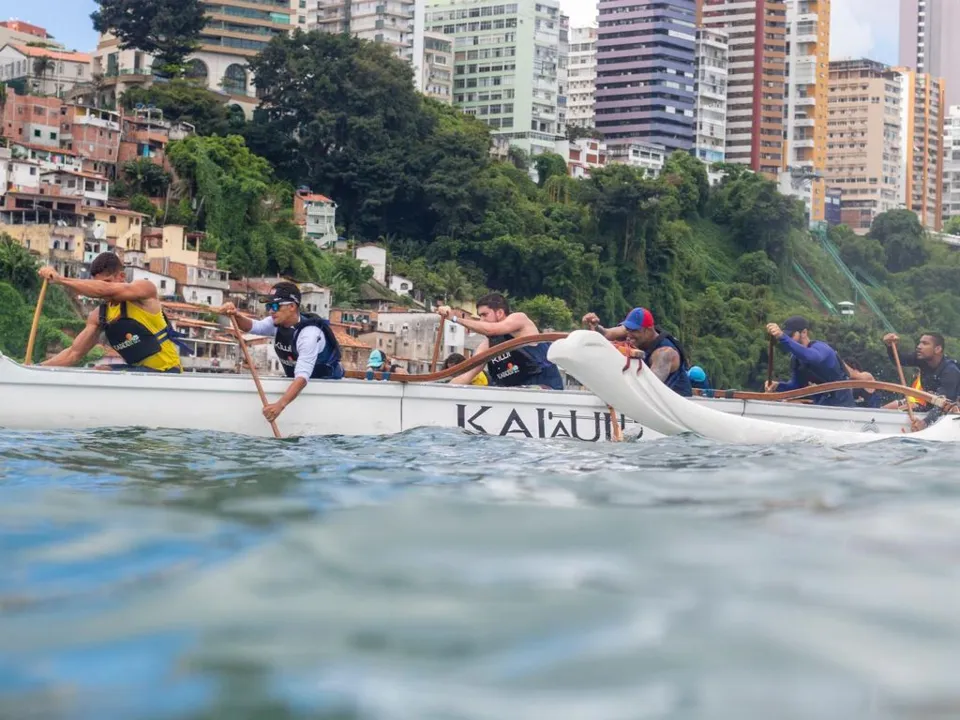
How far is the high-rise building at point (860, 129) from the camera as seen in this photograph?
437ft

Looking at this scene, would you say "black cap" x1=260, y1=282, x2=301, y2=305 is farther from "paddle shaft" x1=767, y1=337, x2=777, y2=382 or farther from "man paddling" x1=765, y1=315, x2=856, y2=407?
"paddle shaft" x1=767, y1=337, x2=777, y2=382

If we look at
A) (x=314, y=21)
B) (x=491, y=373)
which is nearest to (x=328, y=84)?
(x=314, y=21)

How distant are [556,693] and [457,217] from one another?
65911 mm

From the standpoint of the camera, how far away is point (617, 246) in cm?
7425

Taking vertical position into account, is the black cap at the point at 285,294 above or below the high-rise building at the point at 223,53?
below

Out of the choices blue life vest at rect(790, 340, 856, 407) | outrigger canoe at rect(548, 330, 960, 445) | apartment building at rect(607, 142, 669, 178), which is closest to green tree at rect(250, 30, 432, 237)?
apartment building at rect(607, 142, 669, 178)

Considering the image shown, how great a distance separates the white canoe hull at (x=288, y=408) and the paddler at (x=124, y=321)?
0.29 metres

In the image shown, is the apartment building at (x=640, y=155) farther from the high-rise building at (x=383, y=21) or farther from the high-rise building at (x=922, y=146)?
the high-rise building at (x=922, y=146)

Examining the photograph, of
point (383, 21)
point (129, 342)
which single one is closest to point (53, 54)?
point (383, 21)

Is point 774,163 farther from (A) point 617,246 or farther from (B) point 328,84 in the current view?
(B) point 328,84

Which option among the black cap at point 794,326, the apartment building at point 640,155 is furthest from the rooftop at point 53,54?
the black cap at point 794,326

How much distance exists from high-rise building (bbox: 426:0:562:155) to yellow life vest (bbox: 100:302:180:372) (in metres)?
91.1

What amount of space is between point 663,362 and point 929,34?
177557mm

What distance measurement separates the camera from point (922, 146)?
474ft
